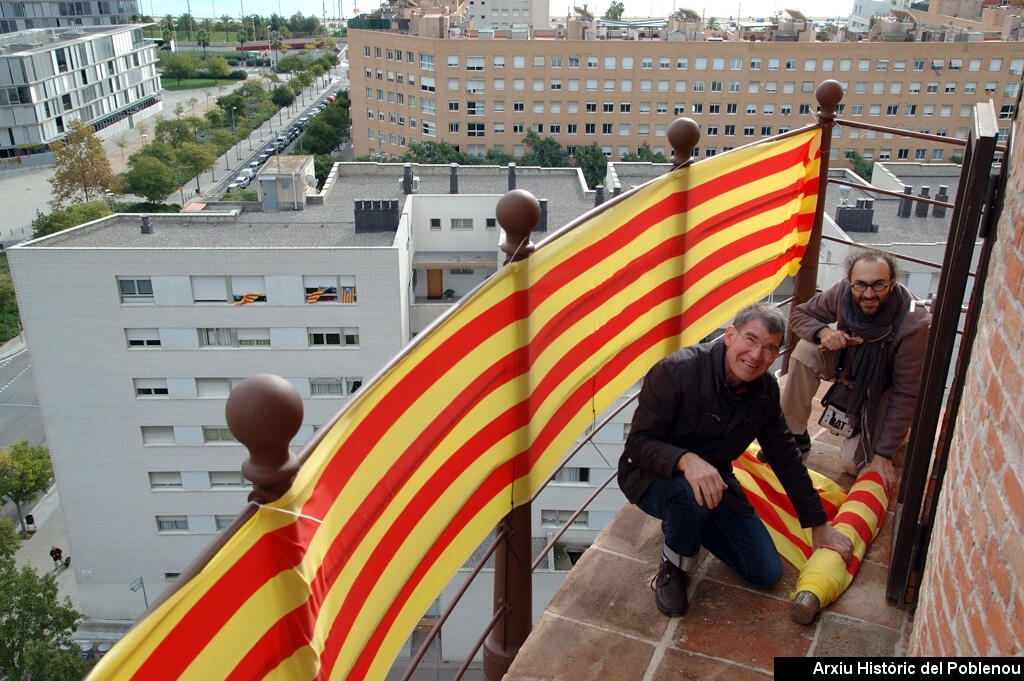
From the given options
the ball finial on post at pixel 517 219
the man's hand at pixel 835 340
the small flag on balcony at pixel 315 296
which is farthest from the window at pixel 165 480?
the ball finial on post at pixel 517 219

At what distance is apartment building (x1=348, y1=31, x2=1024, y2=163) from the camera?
194 ft

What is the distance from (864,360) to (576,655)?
2.16 metres

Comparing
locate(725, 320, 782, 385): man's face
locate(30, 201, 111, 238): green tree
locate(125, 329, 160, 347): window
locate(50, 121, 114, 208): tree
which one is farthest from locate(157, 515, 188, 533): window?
locate(50, 121, 114, 208): tree

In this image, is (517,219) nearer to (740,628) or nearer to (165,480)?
(740,628)

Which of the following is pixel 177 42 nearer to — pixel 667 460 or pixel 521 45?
pixel 521 45

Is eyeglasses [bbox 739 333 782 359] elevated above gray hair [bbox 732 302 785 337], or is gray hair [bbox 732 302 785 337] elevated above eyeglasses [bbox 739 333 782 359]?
gray hair [bbox 732 302 785 337]

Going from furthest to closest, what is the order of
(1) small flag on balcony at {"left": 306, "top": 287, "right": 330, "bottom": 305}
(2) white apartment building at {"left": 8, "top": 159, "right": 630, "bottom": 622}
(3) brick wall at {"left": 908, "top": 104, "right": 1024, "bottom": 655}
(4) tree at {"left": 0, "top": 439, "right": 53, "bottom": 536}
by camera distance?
(4) tree at {"left": 0, "top": 439, "right": 53, "bottom": 536} < (1) small flag on balcony at {"left": 306, "top": 287, "right": 330, "bottom": 305} < (2) white apartment building at {"left": 8, "top": 159, "right": 630, "bottom": 622} < (3) brick wall at {"left": 908, "top": 104, "right": 1024, "bottom": 655}

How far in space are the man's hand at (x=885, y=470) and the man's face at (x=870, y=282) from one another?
2.50ft

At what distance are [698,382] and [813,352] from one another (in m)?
1.34

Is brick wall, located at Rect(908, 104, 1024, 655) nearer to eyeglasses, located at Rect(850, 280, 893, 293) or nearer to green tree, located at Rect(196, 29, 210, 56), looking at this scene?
eyeglasses, located at Rect(850, 280, 893, 293)

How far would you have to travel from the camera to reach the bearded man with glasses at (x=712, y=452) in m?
3.56

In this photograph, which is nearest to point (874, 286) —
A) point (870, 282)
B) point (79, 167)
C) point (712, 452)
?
point (870, 282)

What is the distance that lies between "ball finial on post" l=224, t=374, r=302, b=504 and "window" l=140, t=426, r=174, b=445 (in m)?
26.8

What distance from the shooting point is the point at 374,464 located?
2336 millimetres
